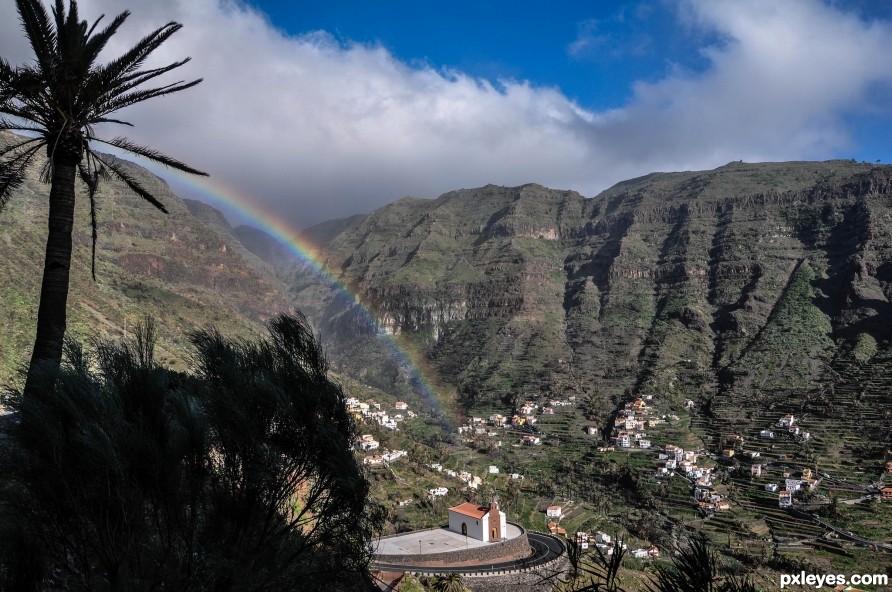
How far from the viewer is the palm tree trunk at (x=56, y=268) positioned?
770cm

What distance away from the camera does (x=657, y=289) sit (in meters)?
136

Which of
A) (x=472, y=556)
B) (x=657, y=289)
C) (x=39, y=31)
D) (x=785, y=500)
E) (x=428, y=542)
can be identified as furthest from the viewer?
(x=657, y=289)

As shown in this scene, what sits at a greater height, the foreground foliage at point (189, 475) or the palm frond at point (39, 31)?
the palm frond at point (39, 31)

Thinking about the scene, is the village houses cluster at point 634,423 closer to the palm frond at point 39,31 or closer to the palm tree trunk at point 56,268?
the palm tree trunk at point 56,268

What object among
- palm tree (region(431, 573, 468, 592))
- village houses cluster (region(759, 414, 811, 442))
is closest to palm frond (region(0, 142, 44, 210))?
palm tree (region(431, 573, 468, 592))

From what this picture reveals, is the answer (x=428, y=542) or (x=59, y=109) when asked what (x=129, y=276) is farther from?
(x=59, y=109)

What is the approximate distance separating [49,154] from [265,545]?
18.8 ft

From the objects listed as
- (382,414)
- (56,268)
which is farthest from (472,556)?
(382,414)

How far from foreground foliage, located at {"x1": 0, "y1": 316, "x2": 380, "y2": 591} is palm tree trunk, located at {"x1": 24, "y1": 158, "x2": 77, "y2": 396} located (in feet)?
2.10

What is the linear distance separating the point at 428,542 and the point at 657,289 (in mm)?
115817

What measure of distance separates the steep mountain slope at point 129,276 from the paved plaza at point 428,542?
1300cm

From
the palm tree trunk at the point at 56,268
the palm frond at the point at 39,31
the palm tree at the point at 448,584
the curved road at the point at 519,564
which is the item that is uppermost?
the palm frond at the point at 39,31

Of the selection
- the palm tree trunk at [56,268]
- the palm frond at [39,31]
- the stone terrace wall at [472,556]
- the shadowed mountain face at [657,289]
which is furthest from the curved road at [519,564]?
the shadowed mountain face at [657,289]

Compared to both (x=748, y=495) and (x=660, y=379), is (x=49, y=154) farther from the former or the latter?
(x=660, y=379)
